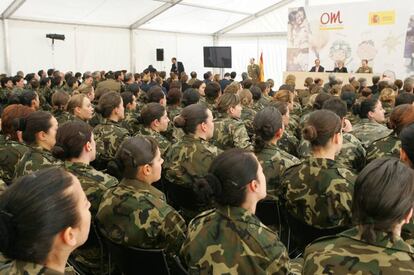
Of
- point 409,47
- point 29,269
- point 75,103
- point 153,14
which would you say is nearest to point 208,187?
point 29,269

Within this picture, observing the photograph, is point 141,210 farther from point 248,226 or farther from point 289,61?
point 289,61

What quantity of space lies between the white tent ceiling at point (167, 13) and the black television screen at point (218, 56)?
4.17 feet

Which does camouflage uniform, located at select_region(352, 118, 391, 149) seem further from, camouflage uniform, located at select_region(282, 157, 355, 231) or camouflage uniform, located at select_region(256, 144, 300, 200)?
camouflage uniform, located at select_region(282, 157, 355, 231)

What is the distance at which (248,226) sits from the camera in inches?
67.6

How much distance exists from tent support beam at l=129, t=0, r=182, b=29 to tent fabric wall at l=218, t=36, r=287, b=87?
4.88 m

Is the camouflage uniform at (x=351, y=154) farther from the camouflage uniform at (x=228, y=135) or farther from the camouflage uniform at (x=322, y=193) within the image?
the camouflage uniform at (x=228, y=135)

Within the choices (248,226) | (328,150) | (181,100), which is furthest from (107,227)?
(181,100)

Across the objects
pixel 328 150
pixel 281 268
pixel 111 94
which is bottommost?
pixel 281 268

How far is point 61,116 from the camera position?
16.2 ft

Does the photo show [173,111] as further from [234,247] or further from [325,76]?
[325,76]

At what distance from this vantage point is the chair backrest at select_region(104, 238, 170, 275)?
200 cm

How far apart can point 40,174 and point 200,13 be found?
15032mm

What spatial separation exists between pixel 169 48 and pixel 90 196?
1554 centimetres

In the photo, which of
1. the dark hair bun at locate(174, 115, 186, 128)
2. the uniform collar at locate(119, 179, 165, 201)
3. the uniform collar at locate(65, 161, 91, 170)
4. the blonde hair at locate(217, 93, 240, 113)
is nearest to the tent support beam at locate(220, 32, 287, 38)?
the blonde hair at locate(217, 93, 240, 113)
